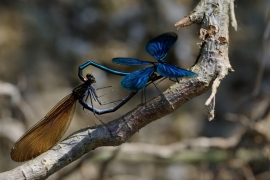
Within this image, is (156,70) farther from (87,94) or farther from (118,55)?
(118,55)

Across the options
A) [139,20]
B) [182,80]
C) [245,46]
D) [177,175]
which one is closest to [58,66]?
[139,20]

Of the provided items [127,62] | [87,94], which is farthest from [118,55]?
[127,62]

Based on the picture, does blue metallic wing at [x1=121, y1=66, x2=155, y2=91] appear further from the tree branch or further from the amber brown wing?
the amber brown wing

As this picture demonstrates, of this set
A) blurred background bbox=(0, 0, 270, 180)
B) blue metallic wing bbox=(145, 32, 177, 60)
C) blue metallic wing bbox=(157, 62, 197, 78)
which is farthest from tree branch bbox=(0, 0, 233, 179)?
blurred background bbox=(0, 0, 270, 180)

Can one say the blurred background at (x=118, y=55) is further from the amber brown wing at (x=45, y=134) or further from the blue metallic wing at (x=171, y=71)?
the blue metallic wing at (x=171, y=71)

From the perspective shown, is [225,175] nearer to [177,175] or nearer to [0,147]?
[177,175]

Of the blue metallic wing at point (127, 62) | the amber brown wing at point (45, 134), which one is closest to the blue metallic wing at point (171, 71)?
the blue metallic wing at point (127, 62)
